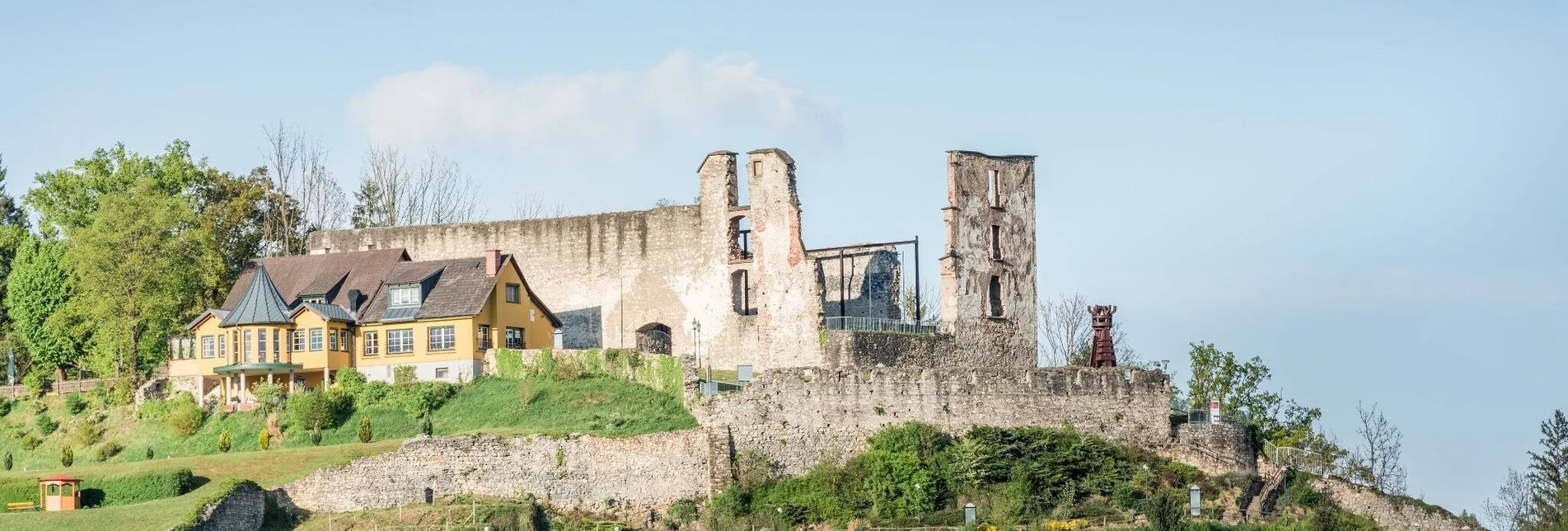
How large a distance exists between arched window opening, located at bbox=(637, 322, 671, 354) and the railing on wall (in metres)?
5.91

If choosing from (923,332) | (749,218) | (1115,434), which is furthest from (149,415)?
(1115,434)

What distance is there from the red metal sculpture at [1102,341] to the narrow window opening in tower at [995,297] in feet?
13.4

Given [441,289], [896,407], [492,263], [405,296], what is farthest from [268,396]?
[896,407]

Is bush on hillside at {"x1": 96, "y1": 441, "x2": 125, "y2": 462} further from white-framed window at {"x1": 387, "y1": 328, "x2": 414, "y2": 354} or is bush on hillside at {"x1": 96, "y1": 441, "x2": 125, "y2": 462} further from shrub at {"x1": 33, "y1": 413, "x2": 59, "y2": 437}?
white-framed window at {"x1": 387, "y1": 328, "x2": 414, "y2": 354}

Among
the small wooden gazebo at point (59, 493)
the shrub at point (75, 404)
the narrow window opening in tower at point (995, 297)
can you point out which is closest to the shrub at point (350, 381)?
the shrub at point (75, 404)

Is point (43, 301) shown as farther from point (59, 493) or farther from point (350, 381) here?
point (59, 493)

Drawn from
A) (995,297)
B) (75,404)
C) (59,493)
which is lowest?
(59,493)

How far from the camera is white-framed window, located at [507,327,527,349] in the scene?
6681cm

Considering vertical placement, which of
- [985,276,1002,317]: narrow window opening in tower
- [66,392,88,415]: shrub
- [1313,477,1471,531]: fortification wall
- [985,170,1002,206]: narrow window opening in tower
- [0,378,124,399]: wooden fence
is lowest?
[1313,477,1471,531]: fortification wall

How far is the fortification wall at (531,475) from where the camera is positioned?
5700 cm

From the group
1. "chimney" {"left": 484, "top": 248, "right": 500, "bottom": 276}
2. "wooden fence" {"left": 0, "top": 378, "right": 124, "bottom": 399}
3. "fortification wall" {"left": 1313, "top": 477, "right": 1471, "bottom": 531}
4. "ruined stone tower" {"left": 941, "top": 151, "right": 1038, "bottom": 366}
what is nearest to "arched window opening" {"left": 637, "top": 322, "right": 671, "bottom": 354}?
"chimney" {"left": 484, "top": 248, "right": 500, "bottom": 276}

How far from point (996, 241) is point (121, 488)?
25198mm

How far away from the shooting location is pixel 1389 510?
196 feet

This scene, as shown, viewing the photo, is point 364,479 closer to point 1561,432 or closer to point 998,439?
point 998,439
